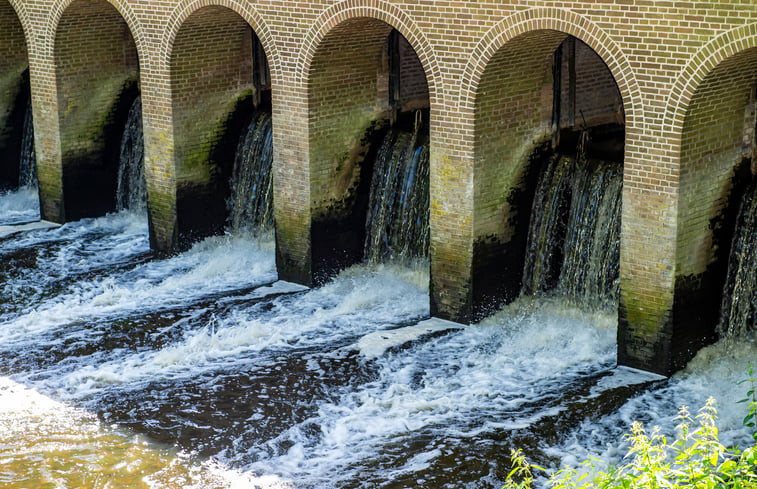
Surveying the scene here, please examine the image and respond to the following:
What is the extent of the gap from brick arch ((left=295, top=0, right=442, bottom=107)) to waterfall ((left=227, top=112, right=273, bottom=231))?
7.80 feet

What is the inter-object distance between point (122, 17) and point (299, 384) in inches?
301

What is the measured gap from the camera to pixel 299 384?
11.1 metres

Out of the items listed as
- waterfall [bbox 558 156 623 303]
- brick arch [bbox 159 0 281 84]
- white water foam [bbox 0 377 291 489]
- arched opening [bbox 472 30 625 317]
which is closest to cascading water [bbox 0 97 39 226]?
brick arch [bbox 159 0 281 84]

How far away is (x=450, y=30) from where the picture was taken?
1198 cm

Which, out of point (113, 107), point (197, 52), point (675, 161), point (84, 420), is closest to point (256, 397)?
point (84, 420)

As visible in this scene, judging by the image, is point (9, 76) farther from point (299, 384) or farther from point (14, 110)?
point (299, 384)

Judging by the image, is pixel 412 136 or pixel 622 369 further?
pixel 412 136

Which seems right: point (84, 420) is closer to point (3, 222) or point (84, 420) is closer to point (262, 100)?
point (262, 100)

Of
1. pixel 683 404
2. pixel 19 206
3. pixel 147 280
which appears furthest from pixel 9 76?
pixel 683 404

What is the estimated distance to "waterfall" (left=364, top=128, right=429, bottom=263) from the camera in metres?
14.2

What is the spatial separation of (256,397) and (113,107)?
7.81 meters

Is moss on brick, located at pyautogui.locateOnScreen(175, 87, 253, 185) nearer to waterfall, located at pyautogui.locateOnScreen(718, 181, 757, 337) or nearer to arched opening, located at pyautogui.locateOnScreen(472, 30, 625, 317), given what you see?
arched opening, located at pyautogui.locateOnScreen(472, 30, 625, 317)

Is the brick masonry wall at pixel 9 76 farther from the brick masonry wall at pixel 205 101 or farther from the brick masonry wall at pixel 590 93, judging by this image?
the brick masonry wall at pixel 590 93

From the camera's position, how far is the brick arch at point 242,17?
13.8 m
